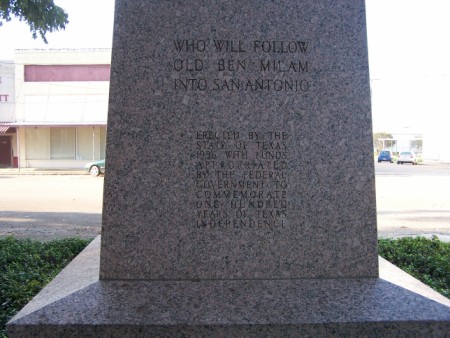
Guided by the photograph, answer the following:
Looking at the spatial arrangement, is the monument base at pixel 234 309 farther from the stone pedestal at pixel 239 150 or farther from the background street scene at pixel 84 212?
the background street scene at pixel 84 212

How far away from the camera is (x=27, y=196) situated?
18.4 metres

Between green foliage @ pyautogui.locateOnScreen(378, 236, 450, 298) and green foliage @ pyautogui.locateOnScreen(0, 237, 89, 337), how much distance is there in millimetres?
3745

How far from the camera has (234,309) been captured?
2.70 metres

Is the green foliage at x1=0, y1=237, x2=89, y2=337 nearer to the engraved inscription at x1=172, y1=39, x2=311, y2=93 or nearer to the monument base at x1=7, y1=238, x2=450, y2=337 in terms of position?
the monument base at x1=7, y1=238, x2=450, y2=337

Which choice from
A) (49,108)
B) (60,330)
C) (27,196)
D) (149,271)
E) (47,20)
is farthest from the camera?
(49,108)

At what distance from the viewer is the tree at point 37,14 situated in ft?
26.6

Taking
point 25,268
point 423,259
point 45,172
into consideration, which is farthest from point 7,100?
point 423,259

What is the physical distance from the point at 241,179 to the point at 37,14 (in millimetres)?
6633

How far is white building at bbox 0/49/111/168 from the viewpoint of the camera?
35.8 m

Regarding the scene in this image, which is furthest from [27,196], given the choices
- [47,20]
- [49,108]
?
[49,108]

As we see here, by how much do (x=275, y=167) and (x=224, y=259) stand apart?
0.67m

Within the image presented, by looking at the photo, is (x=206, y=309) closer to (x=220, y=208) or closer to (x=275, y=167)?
(x=220, y=208)

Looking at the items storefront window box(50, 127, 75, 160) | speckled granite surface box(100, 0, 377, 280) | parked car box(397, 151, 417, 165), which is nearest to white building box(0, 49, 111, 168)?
storefront window box(50, 127, 75, 160)

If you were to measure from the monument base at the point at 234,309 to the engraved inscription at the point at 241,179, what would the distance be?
402mm
